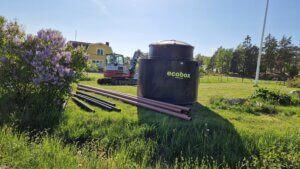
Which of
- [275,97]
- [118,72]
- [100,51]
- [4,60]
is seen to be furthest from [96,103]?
[100,51]

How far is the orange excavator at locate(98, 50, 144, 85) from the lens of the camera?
14.9 meters

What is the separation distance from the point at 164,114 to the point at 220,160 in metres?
2.01

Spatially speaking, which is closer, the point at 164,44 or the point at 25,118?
the point at 25,118

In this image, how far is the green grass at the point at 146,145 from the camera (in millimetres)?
2747

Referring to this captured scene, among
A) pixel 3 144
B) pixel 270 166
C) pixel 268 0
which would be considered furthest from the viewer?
pixel 268 0

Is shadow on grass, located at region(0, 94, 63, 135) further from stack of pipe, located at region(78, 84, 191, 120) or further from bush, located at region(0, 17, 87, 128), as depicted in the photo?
stack of pipe, located at region(78, 84, 191, 120)

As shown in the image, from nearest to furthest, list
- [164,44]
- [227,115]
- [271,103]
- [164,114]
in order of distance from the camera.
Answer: [164,114] < [227,115] < [164,44] < [271,103]

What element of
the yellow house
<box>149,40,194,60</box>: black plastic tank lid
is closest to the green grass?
<box>149,40,194,60</box>: black plastic tank lid

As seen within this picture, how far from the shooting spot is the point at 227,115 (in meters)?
5.23

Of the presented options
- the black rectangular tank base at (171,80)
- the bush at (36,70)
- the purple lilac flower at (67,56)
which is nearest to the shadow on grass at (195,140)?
the black rectangular tank base at (171,80)

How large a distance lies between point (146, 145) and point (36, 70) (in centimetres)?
286

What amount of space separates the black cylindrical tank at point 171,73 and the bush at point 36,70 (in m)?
2.15

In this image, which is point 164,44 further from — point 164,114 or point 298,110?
point 298,110

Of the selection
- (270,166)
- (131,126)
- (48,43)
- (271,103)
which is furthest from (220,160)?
(271,103)
